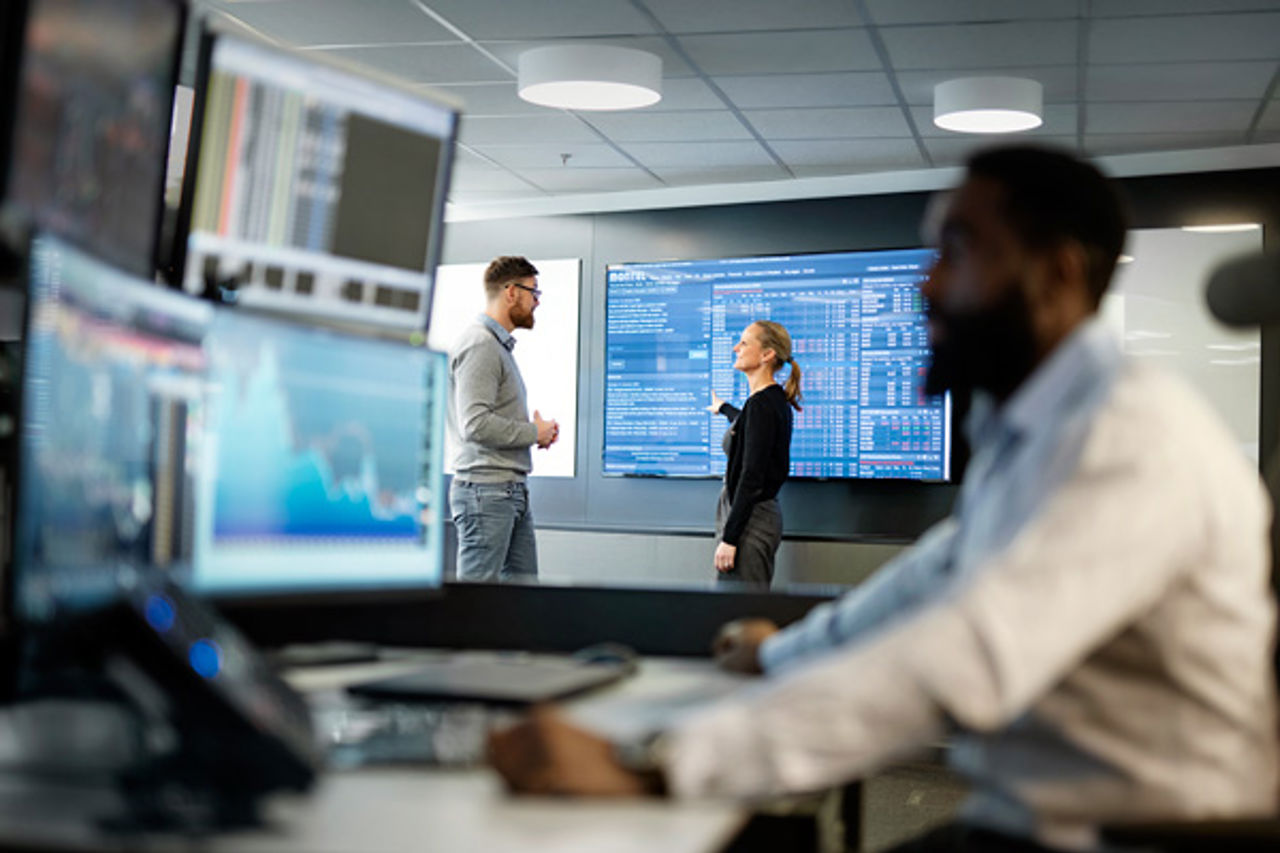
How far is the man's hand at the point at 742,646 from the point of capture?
1.63 meters

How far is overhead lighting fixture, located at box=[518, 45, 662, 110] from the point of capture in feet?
14.8

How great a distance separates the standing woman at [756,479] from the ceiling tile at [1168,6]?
1702mm

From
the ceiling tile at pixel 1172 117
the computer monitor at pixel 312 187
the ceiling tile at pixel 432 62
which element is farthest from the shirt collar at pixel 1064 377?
the ceiling tile at pixel 1172 117

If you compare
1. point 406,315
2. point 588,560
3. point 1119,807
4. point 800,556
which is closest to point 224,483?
point 406,315

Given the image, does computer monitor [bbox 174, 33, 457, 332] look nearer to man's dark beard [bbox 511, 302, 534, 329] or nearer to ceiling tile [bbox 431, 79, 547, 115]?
man's dark beard [bbox 511, 302, 534, 329]

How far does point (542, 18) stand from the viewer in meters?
4.25

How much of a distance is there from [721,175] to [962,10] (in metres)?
2.42

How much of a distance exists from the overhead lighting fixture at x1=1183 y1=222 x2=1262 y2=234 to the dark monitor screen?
4.87m

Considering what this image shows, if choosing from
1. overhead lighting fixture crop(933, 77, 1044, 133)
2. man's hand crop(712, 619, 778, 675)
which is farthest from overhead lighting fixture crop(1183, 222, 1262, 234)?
man's hand crop(712, 619, 778, 675)

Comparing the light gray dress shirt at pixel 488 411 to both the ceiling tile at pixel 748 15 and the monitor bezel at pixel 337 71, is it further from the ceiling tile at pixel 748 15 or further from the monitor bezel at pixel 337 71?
the monitor bezel at pixel 337 71

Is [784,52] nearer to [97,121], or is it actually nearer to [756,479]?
[756,479]

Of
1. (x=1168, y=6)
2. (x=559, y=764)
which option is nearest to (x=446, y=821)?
(x=559, y=764)

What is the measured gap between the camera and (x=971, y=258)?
1301 mm

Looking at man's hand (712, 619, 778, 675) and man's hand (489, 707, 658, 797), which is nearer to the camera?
man's hand (489, 707, 658, 797)
